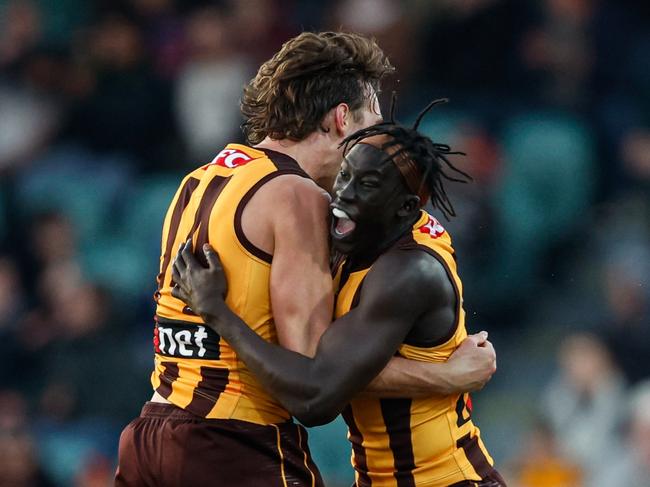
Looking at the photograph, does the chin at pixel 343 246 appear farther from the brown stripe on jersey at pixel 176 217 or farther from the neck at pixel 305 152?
the brown stripe on jersey at pixel 176 217

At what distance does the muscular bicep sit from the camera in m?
4.02

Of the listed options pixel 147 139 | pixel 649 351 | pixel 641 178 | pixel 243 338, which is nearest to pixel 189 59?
pixel 147 139

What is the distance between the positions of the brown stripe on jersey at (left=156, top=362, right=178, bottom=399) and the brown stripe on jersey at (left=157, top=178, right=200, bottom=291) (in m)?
0.31

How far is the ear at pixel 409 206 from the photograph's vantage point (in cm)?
412

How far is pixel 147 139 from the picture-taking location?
9797mm

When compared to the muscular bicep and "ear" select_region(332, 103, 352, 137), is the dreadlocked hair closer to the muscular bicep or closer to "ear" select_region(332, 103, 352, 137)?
"ear" select_region(332, 103, 352, 137)

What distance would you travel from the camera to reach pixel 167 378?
4223mm

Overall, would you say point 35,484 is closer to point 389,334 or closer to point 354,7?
point 354,7

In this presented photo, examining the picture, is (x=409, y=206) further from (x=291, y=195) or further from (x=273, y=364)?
(x=273, y=364)

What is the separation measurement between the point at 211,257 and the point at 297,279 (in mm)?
315

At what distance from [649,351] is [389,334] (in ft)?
12.5

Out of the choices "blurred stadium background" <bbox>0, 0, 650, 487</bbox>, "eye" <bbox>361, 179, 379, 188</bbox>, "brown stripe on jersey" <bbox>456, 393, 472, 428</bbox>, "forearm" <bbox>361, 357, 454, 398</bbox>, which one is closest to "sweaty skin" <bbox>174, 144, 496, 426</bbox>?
"eye" <bbox>361, 179, 379, 188</bbox>

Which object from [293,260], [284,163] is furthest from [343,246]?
[284,163]

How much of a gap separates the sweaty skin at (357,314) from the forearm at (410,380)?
0.10m
